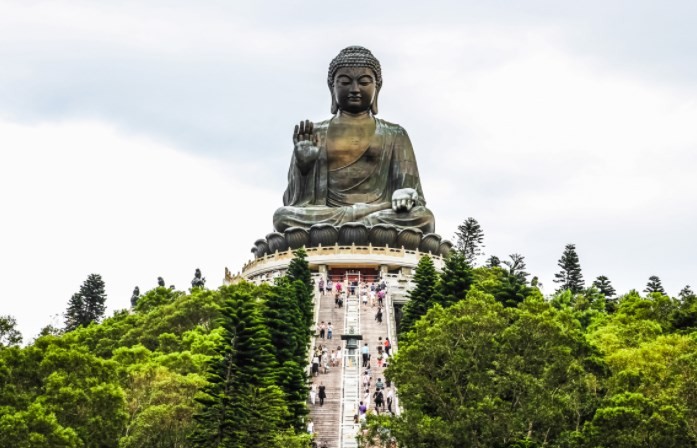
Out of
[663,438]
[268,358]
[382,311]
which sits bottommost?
[663,438]

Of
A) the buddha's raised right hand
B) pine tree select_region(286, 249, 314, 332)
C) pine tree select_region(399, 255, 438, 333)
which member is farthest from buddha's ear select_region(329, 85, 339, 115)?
pine tree select_region(399, 255, 438, 333)

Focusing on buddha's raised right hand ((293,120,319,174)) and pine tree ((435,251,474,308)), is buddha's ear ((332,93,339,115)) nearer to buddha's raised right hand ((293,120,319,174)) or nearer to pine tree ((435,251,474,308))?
buddha's raised right hand ((293,120,319,174))

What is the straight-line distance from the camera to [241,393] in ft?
61.2

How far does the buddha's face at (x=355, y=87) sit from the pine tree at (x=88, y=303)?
1419cm

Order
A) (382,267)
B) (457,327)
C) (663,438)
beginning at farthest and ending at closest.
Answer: (382,267) < (457,327) < (663,438)

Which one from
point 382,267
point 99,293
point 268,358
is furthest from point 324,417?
point 99,293

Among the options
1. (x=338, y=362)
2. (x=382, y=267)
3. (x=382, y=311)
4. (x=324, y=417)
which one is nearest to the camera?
(x=324, y=417)

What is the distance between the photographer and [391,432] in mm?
18094

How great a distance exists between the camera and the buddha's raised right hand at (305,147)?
4066cm

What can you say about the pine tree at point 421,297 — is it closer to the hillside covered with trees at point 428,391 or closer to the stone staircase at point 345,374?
the stone staircase at point 345,374

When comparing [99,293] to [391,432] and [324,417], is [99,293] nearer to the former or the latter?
[324,417]

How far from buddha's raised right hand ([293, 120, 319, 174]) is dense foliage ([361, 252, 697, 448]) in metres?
20.6

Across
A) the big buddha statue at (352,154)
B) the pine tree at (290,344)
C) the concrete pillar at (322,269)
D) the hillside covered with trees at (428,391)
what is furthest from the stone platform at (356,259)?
the hillside covered with trees at (428,391)

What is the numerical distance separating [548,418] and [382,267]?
20.7 m
